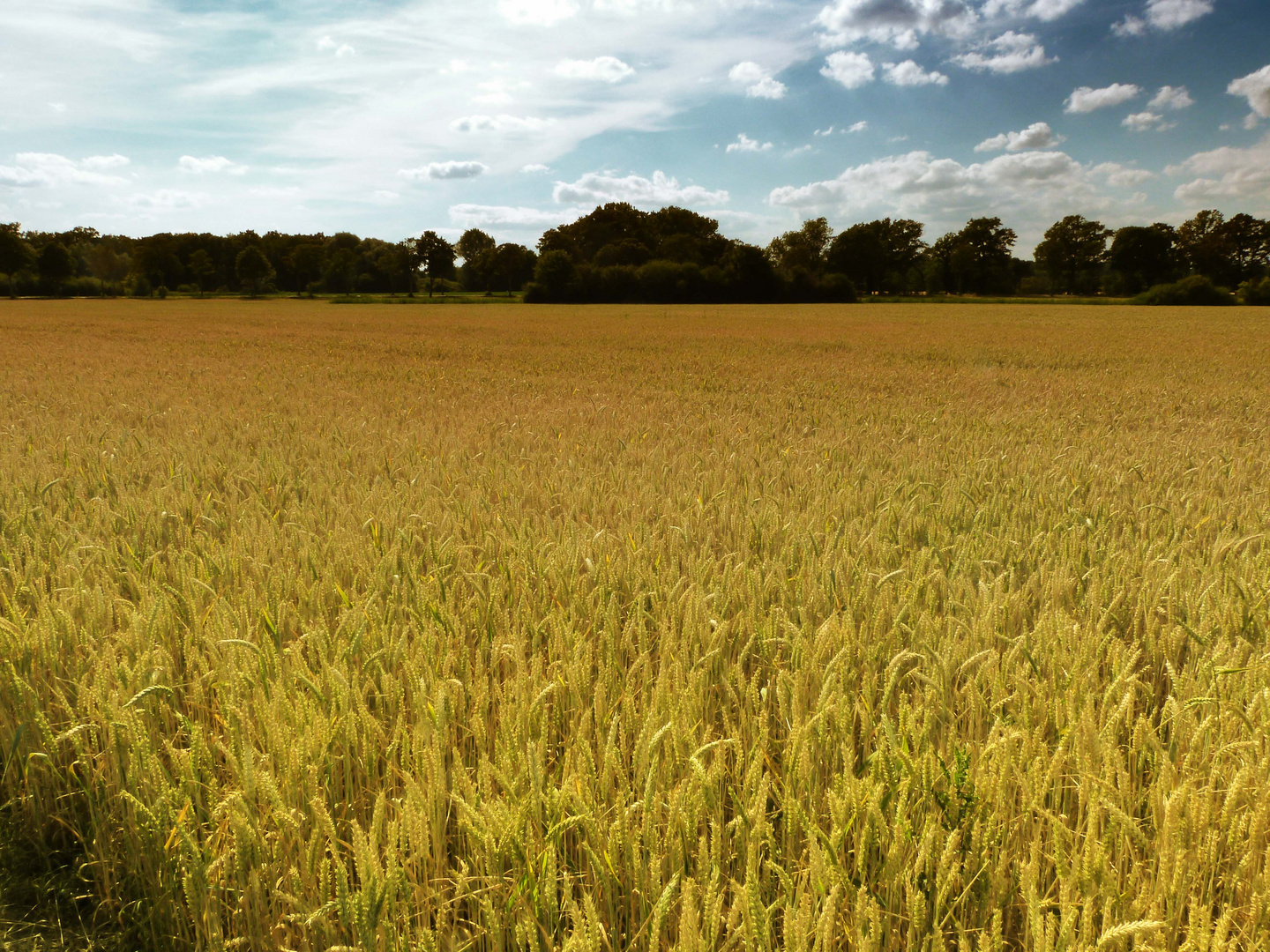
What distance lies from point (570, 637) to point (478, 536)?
1.16 meters

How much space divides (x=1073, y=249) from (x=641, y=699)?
117239 mm

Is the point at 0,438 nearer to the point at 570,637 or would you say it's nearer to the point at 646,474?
the point at 646,474

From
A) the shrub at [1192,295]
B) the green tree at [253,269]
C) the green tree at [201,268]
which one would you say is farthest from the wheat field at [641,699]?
the green tree at [201,268]

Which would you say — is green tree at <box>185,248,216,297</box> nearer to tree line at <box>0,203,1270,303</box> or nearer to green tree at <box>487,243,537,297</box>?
tree line at <box>0,203,1270,303</box>

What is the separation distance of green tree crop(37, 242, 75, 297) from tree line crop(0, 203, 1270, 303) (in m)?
0.13

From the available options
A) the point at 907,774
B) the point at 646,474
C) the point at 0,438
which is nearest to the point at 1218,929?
the point at 907,774

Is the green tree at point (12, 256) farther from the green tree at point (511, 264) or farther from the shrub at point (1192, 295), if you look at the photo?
the shrub at point (1192, 295)

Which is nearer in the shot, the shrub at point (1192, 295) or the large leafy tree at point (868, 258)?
the shrub at point (1192, 295)

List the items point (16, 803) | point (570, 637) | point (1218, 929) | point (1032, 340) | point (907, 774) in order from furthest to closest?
point (1032, 340) < point (570, 637) < point (16, 803) < point (907, 774) < point (1218, 929)

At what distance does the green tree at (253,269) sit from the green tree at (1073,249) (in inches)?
3893

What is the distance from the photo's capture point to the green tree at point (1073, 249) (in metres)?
97.6

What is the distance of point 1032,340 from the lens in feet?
60.4

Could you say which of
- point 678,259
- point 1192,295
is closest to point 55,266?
point 678,259

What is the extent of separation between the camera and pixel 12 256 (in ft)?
246
